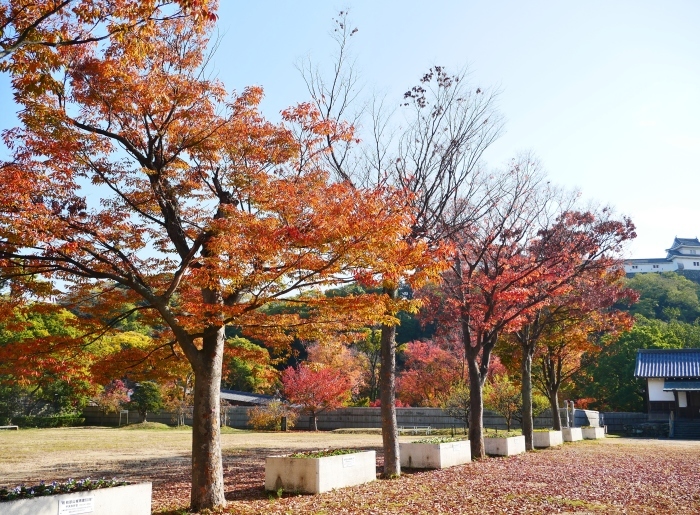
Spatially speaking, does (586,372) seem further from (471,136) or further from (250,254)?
(250,254)

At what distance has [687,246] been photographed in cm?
8875

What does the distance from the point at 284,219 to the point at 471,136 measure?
723 cm

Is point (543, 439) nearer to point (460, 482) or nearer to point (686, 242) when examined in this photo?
point (460, 482)

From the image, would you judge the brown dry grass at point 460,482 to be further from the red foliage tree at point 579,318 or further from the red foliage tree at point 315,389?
the red foliage tree at point 315,389

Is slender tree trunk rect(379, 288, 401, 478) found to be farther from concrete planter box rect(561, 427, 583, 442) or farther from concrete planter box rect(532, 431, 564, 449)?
concrete planter box rect(561, 427, 583, 442)

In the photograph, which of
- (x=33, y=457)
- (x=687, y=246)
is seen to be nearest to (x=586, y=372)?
(x=33, y=457)

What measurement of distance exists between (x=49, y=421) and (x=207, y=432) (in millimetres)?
33424

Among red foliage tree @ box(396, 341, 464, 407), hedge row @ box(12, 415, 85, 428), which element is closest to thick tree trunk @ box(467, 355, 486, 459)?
red foliage tree @ box(396, 341, 464, 407)

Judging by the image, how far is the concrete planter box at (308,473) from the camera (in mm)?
10141

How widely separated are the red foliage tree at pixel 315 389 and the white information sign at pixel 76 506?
29.0 metres

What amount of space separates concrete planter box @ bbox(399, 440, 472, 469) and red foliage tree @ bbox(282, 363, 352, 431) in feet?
69.9

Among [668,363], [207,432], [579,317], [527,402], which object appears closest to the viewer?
[207,432]

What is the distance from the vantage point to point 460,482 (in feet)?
38.7

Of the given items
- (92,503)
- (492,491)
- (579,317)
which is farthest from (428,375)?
(92,503)
